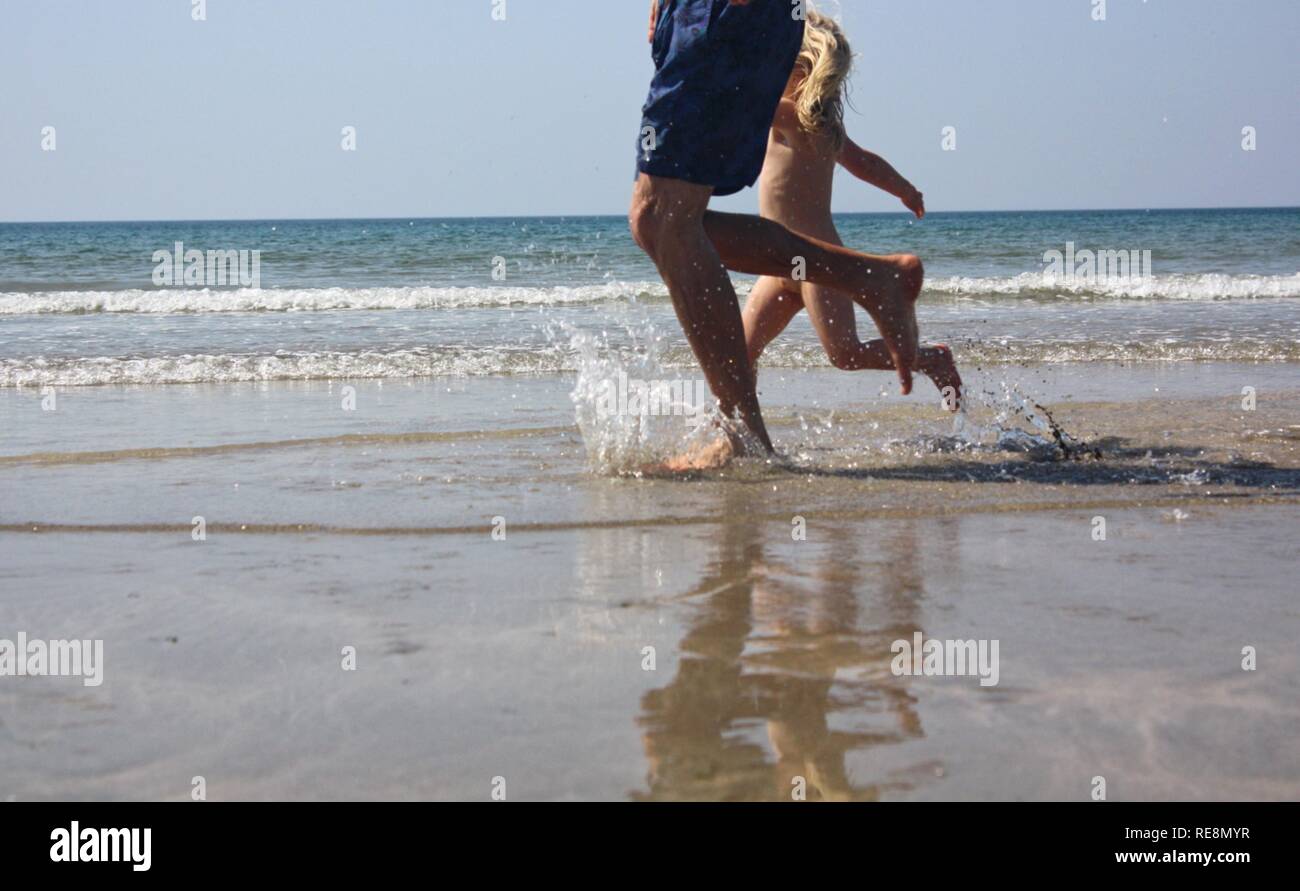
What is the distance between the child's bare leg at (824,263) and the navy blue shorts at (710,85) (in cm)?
14

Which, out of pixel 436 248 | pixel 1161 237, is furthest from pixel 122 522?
pixel 1161 237

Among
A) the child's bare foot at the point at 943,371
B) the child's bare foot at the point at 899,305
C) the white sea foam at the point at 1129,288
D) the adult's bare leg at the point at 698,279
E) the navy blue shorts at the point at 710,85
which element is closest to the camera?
the navy blue shorts at the point at 710,85

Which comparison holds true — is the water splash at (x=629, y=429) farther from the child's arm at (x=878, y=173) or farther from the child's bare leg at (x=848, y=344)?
the child's arm at (x=878, y=173)

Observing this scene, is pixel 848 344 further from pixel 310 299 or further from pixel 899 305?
pixel 310 299

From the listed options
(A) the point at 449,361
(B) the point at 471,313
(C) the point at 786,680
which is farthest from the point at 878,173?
(B) the point at 471,313

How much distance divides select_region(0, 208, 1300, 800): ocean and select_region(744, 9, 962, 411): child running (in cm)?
30

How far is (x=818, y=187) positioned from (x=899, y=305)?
0.57 m

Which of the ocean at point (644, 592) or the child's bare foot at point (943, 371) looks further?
the child's bare foot at point (943, 371)

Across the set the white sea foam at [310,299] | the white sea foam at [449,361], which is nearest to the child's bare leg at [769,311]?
the white sea foam at [449,361]

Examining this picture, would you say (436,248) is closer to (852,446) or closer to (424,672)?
(852,446)

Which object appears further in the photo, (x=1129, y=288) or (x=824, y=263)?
(x=1129, y=288)

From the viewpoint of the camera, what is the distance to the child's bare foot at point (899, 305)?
397cm

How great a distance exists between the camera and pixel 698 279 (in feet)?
12.6

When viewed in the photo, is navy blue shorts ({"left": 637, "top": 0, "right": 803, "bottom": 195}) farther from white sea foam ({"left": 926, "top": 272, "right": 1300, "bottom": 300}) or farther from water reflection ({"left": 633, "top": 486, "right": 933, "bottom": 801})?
white sea foam ({"left": 926, "top": 272, "right": 1300, "bottom": 300})
